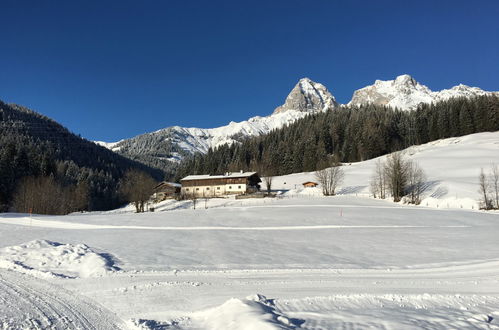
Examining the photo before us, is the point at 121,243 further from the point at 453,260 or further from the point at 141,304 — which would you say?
the point at 453,260

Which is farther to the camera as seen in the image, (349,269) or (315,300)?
(349,269)

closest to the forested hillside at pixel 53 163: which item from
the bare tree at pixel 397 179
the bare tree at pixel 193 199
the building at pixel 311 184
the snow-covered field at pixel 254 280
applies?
the bare tree at pixel 193 199

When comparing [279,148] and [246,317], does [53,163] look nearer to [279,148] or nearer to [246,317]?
[279,148]

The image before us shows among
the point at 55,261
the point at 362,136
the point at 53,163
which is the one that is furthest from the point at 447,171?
the point at 53,163

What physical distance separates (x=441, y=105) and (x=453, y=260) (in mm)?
130425

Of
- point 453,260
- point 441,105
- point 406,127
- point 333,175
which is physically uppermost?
point 441,105

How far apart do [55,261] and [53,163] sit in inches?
3451

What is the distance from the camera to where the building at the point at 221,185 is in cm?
8250

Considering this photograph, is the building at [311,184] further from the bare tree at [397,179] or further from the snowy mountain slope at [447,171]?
the bare tree at [397,179]

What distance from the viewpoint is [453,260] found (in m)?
16.7

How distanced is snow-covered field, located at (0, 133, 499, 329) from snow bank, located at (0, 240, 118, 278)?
0.14 feet

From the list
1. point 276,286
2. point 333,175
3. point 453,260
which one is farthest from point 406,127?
point 276,286

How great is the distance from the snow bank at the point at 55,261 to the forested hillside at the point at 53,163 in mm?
55510

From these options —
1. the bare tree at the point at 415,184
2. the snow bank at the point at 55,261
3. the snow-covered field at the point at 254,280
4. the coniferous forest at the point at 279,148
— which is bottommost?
the snow-covered field at the point at 254,280
